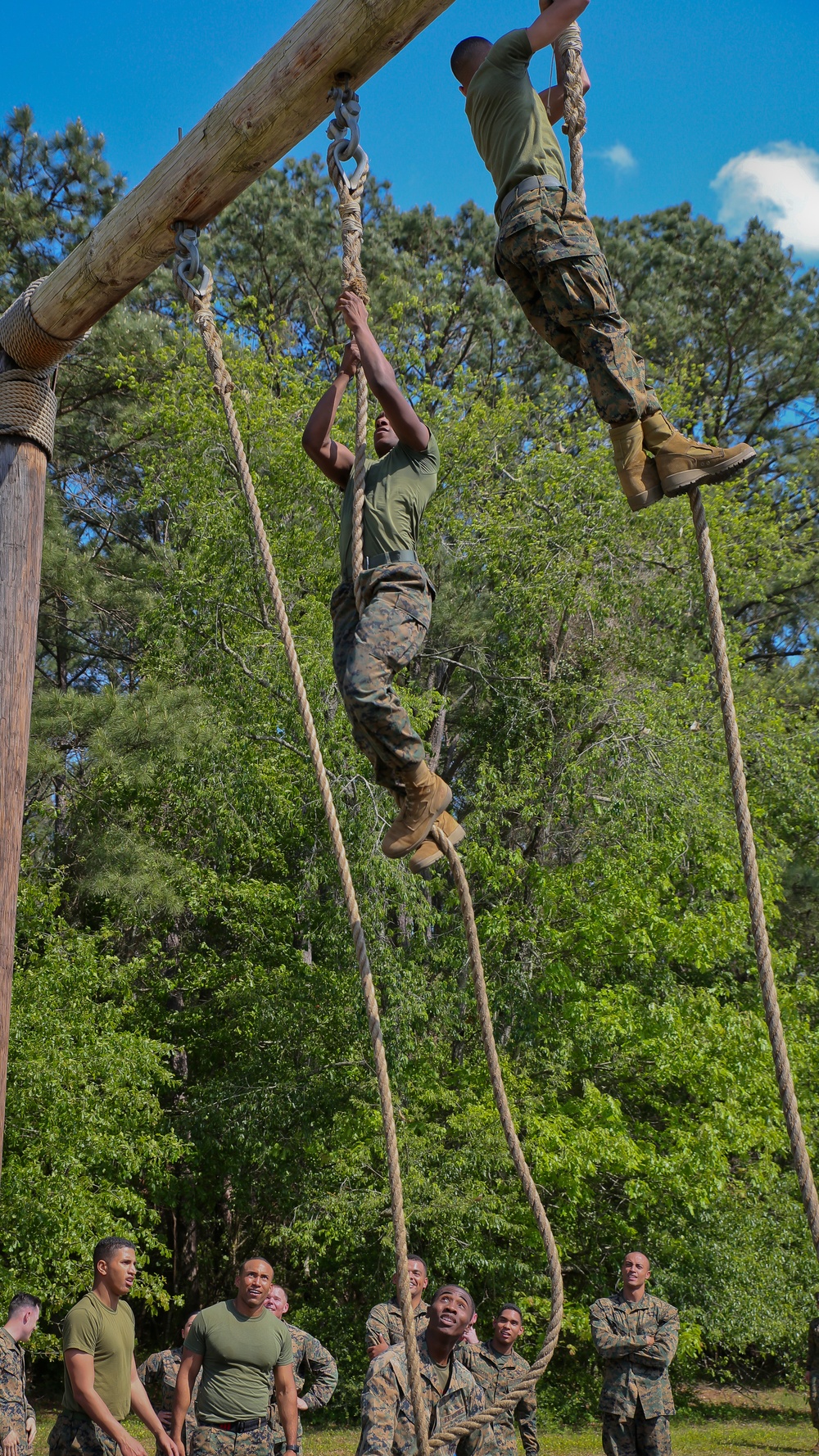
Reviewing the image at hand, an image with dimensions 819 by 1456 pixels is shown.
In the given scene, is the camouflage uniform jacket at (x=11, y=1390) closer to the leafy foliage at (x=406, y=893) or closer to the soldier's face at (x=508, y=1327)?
the soldier's face at (x=508, y=1327)

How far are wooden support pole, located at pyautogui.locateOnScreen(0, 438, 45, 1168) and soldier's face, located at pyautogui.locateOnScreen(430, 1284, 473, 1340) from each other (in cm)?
172

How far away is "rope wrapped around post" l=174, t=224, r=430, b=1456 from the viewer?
3004mm

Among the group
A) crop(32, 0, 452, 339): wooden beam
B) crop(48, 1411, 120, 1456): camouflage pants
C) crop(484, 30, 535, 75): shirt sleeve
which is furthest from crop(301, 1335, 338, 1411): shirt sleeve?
crop(484, 30, 535, 75): shirt sleeve

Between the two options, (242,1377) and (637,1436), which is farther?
(637,1436)

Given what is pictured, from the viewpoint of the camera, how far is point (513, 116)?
3363 mm

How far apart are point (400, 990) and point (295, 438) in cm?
659

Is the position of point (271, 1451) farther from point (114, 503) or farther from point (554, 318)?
point (114, 503)

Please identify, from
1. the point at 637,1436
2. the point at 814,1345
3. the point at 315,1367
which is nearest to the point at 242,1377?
the point at 315,1367

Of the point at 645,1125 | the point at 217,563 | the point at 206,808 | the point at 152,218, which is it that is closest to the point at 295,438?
the point at 217,563

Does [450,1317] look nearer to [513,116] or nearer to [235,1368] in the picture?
[235,1368]

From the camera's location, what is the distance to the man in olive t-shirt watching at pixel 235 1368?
187 inches

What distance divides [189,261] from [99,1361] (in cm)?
397

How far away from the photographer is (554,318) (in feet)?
11.4

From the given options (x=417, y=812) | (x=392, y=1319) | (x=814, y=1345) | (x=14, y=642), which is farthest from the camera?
(x=814, y=1345)
